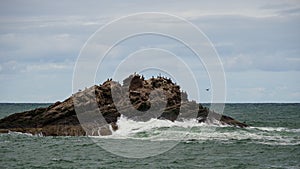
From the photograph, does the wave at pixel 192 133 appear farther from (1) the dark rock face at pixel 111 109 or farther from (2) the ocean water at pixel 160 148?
(1) the dark rock face at pixel 111 109

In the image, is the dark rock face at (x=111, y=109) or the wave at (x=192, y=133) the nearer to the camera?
the wave at (x=192, y=133)

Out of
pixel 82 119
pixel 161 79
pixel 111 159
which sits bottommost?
pixel 111 159

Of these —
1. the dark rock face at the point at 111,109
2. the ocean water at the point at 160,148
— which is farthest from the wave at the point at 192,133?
the dark rock face at the point at 111,109

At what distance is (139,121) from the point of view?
5178cm

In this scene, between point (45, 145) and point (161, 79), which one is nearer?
point (45, 145)

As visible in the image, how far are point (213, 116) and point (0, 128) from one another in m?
16.6

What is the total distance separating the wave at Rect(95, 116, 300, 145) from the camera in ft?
149

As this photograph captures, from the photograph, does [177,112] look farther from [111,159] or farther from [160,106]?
[111,159]

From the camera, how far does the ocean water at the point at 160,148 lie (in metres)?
34.7

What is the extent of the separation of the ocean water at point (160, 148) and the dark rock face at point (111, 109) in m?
0.95

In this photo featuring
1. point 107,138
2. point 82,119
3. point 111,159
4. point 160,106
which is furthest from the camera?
point 160,106

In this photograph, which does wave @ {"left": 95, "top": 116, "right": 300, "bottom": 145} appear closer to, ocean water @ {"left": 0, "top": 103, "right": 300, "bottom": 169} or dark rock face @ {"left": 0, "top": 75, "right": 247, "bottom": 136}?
ocean water @ {"left": 0, "top": 103, "right": 300, "bottom": 169}

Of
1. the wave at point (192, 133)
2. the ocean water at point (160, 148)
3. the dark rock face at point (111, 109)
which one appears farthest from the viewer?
the dark rock face at point (111, 109)

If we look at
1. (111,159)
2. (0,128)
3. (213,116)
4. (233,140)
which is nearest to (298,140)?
(233,140)
